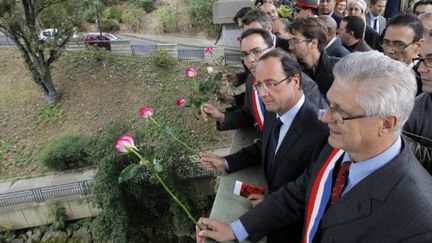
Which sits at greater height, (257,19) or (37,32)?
(257,19)

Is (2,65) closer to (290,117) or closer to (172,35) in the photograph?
(172,35)

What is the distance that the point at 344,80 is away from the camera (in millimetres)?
1482

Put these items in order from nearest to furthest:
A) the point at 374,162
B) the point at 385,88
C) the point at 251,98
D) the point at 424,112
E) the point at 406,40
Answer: the point at 385,88 < the point at 374,162 < the point at 424,112 < the point at 406,40 < the point at 251,98

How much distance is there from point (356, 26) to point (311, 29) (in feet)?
4.52

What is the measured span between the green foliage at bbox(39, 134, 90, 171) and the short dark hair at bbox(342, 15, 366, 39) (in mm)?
8158

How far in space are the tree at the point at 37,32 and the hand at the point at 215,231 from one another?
11.8 m

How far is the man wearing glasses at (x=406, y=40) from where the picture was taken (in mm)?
2875

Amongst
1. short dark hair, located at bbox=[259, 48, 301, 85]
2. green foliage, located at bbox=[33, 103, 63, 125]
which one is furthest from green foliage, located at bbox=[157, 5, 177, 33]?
short dark hair, located at bbox=[259, 48, 301, 85]

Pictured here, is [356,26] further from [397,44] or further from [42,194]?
[42,194]

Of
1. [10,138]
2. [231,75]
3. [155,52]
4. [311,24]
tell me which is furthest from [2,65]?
[311,24]

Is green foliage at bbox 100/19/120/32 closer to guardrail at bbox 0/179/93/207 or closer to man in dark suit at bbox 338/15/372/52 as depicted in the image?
guardrail at bbox 0/179/93/207

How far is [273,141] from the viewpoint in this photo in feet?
7.90

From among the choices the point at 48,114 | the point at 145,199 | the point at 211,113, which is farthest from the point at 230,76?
the point at 48,114

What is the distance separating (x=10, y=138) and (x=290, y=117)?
40.0 feet
